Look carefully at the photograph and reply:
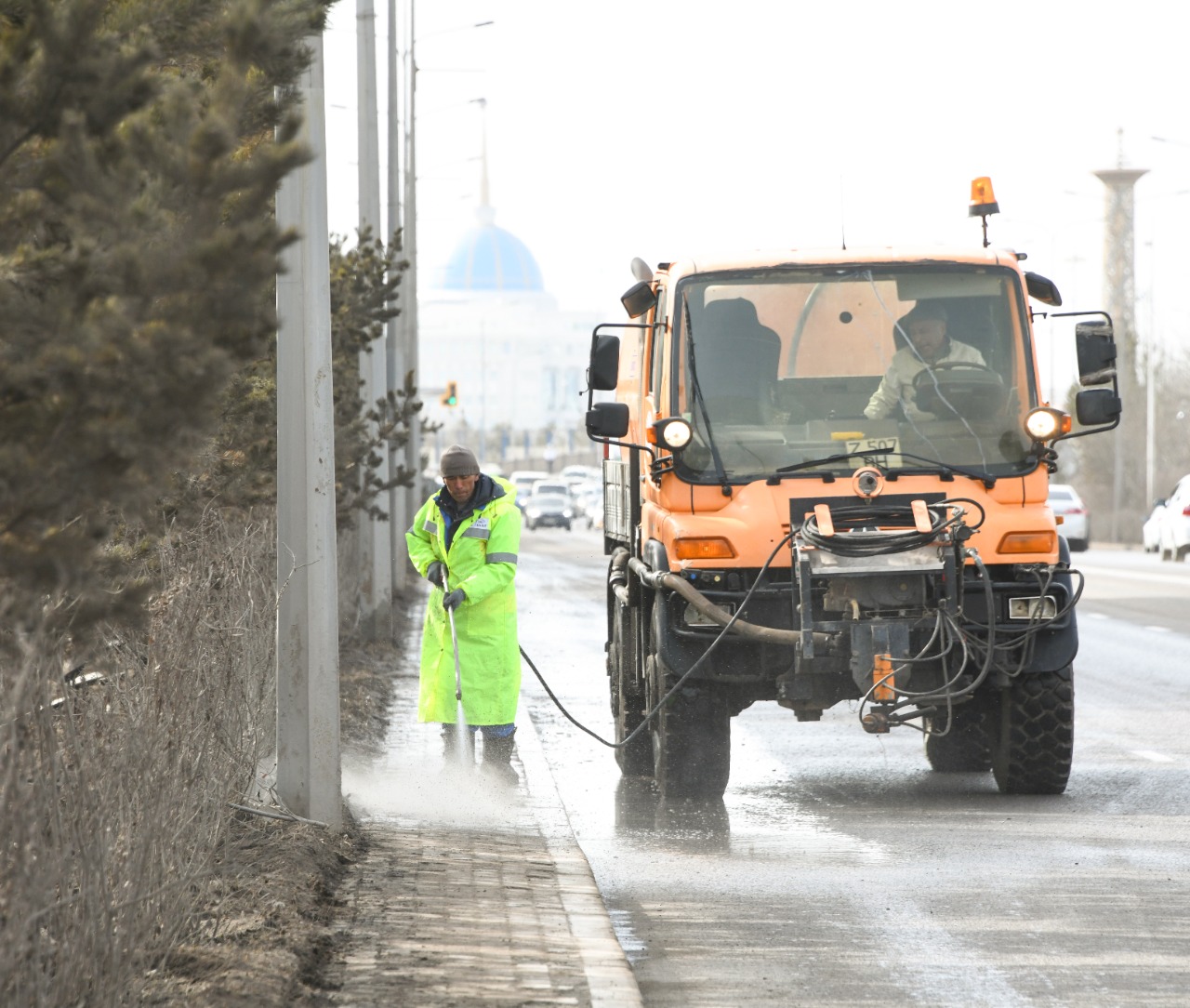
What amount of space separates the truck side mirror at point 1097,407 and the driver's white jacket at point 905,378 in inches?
19.8

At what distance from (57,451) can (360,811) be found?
5.47 metres

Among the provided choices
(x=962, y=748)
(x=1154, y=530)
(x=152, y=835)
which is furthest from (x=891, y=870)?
(x=1154, y=530)

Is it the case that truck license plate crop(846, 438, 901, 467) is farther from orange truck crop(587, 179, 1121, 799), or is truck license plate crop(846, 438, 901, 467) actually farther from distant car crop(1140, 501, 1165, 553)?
distant car crop(1140, 501, 1165, 553)

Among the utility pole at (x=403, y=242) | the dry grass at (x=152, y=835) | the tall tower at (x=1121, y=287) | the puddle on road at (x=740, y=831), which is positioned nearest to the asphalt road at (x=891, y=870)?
the puddle on road at (x=740, y=831)

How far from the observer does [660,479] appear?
964 cm

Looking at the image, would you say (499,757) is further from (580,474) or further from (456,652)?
(580,474)

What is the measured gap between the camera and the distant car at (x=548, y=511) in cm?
7038

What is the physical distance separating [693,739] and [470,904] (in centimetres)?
292

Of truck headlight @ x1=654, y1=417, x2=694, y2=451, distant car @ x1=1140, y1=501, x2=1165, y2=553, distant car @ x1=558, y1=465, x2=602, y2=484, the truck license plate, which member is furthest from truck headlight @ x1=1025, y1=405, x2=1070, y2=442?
distant car @ x1=558, y1=465, x2=602, y2=484

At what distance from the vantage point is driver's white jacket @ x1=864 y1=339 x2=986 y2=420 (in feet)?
31.6

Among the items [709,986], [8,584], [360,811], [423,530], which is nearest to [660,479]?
[423,530]

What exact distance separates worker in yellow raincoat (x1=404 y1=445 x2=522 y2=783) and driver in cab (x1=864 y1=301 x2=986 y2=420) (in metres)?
1.92

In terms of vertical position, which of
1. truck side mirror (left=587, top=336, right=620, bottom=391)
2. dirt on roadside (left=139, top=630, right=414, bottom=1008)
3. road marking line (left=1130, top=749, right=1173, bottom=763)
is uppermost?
truck side mirror (left=587, top=336, right=620, bottom=391)

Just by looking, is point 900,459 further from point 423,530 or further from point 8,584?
point 8,584
